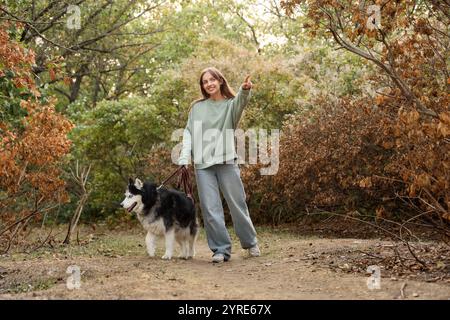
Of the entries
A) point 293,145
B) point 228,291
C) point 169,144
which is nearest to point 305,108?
point 293,145

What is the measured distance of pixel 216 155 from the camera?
25.0ft

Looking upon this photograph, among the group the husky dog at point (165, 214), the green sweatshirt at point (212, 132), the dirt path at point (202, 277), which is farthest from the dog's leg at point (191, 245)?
the green sweatshirt at point (212, 132)

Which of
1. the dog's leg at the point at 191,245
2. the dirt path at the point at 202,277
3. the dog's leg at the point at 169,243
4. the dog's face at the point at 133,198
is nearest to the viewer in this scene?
the dirt path at the point at 202,277

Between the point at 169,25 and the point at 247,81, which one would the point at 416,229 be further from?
the point at 169,25

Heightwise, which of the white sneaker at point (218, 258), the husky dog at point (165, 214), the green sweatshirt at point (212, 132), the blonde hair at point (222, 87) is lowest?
the white sneaker at point (218, 258)

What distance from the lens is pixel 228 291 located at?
5418 mm

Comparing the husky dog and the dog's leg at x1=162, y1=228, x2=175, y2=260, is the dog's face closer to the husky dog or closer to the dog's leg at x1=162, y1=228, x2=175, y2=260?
the husky dog

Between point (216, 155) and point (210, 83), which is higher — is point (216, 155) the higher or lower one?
the lower one

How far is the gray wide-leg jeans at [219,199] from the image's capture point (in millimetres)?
7723

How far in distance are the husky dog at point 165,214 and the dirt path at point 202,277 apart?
0.30 m

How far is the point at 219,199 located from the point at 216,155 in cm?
60

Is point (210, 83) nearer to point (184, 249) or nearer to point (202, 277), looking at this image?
point (184, 249)

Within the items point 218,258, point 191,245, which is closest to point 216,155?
point 218,258

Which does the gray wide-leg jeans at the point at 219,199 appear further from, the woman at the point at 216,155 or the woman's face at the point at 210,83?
the woman's face at the point at 210,83
